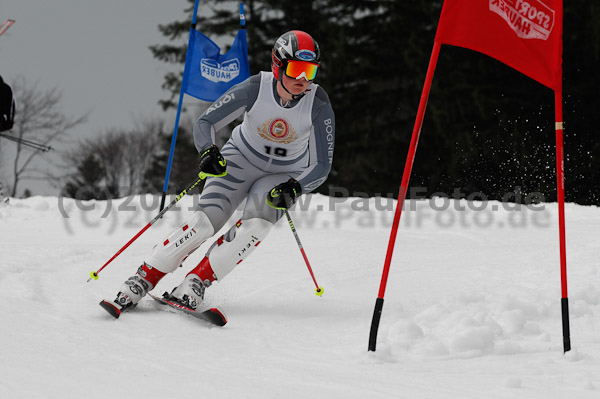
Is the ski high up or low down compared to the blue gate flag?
down

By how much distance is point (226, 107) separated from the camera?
172 inches

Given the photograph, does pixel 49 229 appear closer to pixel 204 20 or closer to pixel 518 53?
pixel 518 53

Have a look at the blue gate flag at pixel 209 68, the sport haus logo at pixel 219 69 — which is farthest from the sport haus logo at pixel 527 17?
the sport haus logo at pixel 219 69

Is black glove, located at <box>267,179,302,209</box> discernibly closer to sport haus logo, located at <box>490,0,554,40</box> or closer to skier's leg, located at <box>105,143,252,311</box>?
skier's leg, located at <box>105,143,252,311</box>

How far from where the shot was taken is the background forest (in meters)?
16.1

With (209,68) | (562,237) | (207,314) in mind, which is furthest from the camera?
(209,68)

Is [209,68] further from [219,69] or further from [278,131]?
[278,131]

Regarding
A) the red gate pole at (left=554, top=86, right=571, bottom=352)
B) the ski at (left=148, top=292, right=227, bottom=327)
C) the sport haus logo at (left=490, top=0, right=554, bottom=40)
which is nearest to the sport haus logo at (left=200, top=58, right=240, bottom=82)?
the ski at (left=148, top=292, right=227, bottom=327)

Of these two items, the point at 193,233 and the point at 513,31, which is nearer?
the point at 513,31

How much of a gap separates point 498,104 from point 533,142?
5.85 feet

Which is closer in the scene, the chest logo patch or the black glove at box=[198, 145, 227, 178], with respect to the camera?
the black glove at box=[198, 145, 227, 178]

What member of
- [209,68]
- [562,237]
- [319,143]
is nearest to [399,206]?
[562,237]

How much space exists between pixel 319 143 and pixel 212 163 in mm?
804

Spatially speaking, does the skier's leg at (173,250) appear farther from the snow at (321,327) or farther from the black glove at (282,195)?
the black glove at (282,195)
